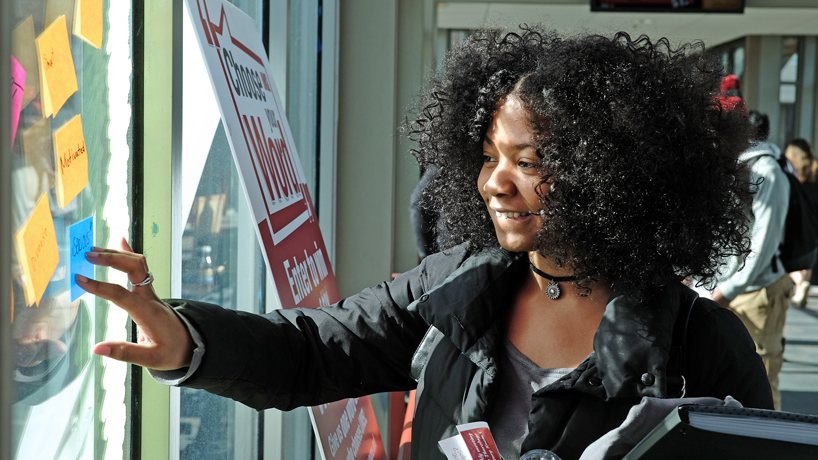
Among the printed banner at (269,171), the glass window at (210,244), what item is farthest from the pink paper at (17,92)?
the glass window at (210,244)

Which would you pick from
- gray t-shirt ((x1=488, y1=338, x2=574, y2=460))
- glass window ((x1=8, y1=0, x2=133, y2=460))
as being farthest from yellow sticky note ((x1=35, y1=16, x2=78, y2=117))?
gray t-shirt ((x1=488, y1=338, x2=574, y2=460))

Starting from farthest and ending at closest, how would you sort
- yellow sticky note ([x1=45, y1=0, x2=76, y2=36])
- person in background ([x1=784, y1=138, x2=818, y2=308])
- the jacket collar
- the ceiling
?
1. the ceiling
2. person in background ([x1=784, y1=138, x2=818, y2=308])
3. the jacket collar
4. yellow sticky note ([x1=45, y1=0, x2=76, y2=36])

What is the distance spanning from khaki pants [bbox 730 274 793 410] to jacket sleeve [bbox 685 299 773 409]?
97.8 inches

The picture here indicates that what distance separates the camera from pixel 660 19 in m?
9.49

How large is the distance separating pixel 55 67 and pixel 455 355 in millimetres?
863

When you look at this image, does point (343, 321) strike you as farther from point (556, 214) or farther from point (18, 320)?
point (18, 320)

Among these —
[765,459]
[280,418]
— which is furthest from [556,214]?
[280,418]

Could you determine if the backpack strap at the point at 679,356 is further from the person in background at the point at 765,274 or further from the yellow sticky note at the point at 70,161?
the person in background at the point at 765,274

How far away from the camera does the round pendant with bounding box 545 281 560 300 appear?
4.59 feet

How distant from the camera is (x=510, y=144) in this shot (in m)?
1.35

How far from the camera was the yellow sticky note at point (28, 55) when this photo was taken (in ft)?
2.73

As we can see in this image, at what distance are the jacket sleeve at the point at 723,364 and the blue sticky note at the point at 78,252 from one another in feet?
3.21

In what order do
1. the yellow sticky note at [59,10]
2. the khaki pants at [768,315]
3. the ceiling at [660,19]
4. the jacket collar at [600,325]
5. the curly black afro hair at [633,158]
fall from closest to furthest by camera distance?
the yellow sticky note at [59,10] → the jacket collar at [600,325] → the curly black afro hair at [633,158] → the khaki pants at [768,315] → the ceiling at [660,19]

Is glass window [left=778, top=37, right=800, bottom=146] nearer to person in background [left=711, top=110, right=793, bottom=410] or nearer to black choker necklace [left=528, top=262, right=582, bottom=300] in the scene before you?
person in background [left=711, top=110, right=793, bottom=410]
